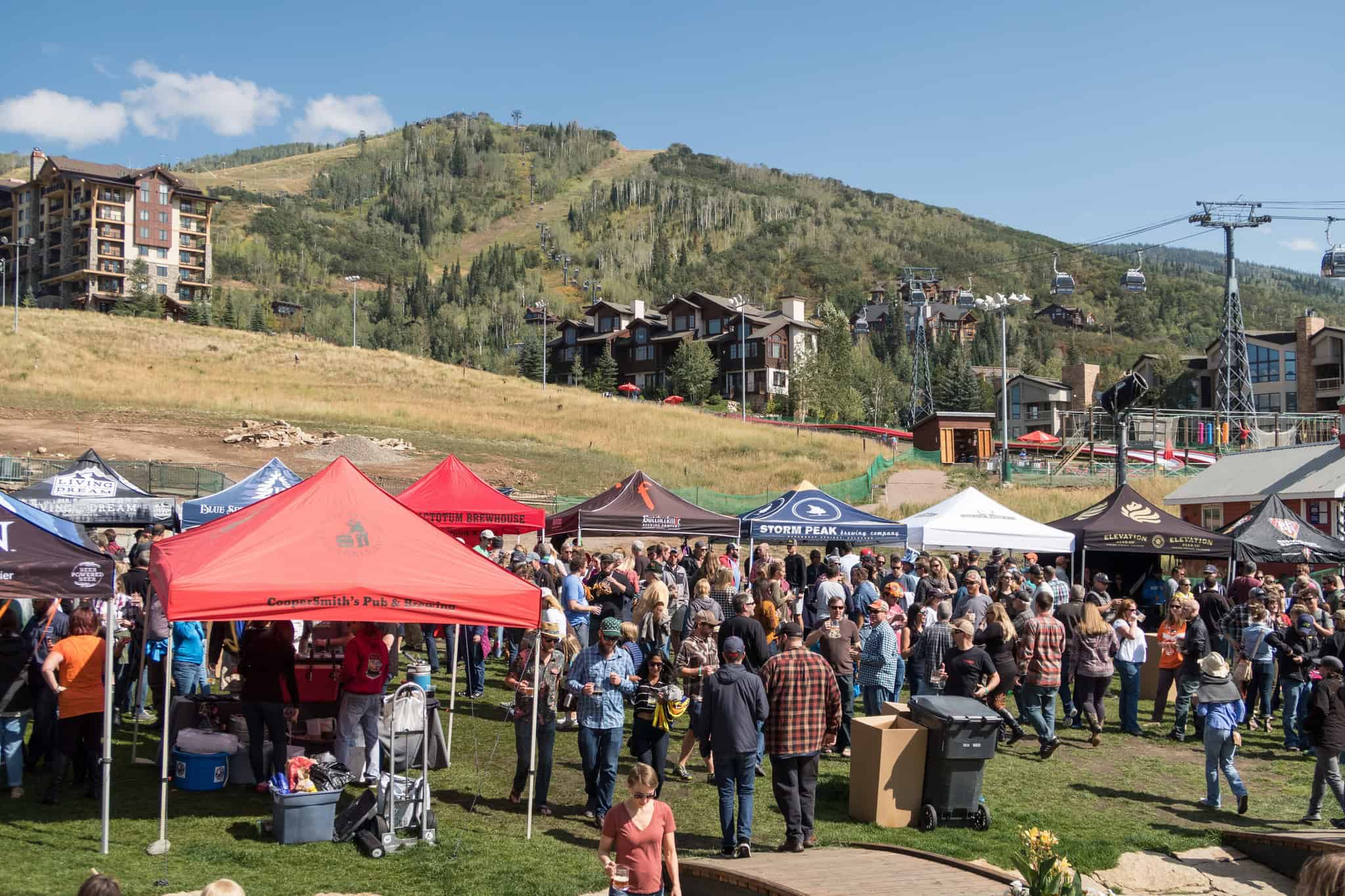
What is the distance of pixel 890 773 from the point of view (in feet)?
31.8

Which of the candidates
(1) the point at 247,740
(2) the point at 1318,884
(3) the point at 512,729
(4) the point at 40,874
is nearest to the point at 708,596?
(3) the point at 512,729

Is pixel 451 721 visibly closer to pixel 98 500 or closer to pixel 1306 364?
pixel 98 500

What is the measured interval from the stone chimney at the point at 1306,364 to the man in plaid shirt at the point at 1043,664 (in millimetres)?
75151

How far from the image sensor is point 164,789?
805 cm

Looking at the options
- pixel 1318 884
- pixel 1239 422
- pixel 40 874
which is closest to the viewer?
pixel 1318 884

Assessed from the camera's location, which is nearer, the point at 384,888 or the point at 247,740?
the point at 384,888

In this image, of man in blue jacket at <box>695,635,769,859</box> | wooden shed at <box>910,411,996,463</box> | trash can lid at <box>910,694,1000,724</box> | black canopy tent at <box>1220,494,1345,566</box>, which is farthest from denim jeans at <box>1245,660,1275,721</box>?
wooden shed at <box>910,411,996,463</box>

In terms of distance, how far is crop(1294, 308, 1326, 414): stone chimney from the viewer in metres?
77.4

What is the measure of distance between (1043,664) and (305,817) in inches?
301

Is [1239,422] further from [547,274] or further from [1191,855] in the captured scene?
[547,274]

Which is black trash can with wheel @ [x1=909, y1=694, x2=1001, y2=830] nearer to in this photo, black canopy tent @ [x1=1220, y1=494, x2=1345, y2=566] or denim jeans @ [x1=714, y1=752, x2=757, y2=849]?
denim jeans @ [x1=714, y1=752, x2=757, y2=849]

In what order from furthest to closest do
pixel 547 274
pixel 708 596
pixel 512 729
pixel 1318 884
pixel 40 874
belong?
pixel 547 274 → pixel 708 596 → pixel 512 729 → pixel 40 874 → pixel 1318 884

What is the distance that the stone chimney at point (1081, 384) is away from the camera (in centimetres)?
8975

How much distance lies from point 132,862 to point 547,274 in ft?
630
